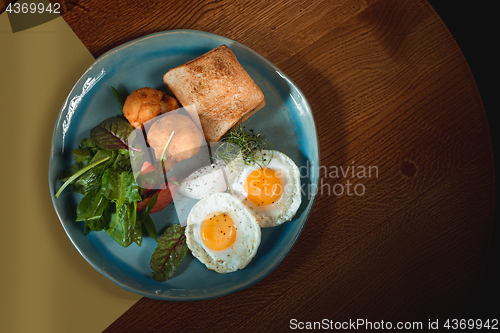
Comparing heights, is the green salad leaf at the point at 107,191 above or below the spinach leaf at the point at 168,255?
above

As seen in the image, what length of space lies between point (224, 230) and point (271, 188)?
13.1 inches

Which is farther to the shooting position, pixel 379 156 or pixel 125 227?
pixel 379 156

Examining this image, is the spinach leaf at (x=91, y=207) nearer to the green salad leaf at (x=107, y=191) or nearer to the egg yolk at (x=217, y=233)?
the green salad leaf at (x=107, y=191)

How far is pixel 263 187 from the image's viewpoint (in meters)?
1.68

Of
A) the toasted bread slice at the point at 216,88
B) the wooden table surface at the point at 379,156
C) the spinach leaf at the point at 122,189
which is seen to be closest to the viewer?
the spinach leaf at the point at 122,189

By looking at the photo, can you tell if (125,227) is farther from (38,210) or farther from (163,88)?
(163,88)

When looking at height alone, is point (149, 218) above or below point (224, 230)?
above

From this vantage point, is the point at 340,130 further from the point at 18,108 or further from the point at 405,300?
the point at 18,108

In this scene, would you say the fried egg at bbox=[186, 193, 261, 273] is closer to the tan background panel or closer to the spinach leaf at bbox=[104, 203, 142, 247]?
the spinach leaf at bbox=[104, 203, 142, 247]

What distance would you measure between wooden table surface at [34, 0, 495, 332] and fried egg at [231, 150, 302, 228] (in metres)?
0.19

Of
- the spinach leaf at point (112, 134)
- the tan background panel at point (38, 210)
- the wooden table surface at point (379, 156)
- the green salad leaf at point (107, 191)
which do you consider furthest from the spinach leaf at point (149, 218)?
the wooden table surface at point (379, 156)

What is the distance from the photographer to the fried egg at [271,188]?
168 centimetres

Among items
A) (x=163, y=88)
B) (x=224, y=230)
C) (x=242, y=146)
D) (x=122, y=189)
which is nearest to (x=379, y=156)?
(x=242, y=146)

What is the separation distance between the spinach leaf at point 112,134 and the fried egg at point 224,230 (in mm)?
503
